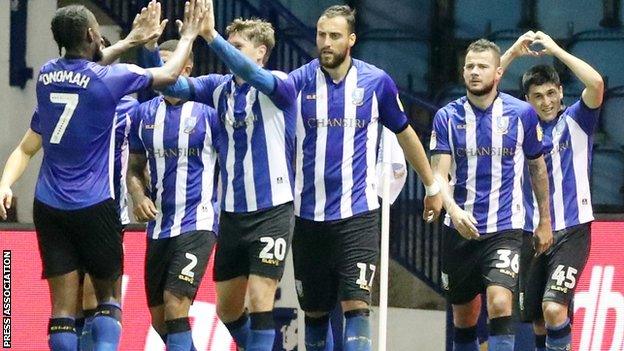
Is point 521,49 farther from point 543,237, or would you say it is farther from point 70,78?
point 70,78

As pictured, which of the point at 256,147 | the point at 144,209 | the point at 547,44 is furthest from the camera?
the point at 547,44

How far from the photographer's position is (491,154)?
10.9 m

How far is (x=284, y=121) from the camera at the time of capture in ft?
33.3

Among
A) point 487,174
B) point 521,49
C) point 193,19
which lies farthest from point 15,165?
point 521,49

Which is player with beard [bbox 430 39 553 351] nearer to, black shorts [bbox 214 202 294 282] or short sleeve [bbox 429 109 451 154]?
short sleeve [bbox 429 109 451 154]

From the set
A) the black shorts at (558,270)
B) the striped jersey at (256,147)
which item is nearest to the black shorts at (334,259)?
the striped jersey at (256,147)

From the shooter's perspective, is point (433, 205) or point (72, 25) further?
point (433, 205)

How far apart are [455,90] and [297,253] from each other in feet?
17.9

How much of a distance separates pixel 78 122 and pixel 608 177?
23.0ft

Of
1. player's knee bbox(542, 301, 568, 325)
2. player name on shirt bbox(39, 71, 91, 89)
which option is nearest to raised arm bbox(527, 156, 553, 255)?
player's knee bbox(542, 301, 568, 325)

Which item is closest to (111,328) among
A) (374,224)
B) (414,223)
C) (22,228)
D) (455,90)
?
(374,224)

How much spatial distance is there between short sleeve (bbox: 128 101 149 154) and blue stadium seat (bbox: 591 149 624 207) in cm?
555

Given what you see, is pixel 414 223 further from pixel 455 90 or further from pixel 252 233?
pixel 252 233

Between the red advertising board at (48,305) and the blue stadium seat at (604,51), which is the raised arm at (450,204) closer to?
the red advertising board at (48,305)
